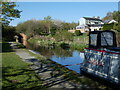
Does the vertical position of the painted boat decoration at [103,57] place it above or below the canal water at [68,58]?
above

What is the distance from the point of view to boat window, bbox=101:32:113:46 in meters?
8.87

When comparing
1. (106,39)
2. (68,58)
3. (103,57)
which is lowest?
(68,58)

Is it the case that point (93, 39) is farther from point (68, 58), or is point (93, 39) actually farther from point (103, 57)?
point (68, 58)

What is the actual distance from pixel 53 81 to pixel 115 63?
3.07 meters

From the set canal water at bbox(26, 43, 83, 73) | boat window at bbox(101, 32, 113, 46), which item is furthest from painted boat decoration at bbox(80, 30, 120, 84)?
canal water at bbox(26, 43, 83, 73)

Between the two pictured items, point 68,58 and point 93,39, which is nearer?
point 93,39

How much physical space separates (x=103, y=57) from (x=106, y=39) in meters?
1.42

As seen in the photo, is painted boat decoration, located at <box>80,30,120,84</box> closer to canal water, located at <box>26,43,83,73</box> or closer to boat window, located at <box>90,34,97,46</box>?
boat window, located at <box>90,34,97,46</box>

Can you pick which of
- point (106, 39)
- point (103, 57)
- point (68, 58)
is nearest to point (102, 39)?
point (106, 39)

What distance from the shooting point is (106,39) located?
29.6 feet

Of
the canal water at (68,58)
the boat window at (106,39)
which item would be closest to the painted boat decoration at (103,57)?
the boat window at (106,39)

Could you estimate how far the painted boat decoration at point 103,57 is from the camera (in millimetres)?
7336

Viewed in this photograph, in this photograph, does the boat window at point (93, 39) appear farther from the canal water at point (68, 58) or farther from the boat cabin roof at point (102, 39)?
the canal water at point (68, 58)

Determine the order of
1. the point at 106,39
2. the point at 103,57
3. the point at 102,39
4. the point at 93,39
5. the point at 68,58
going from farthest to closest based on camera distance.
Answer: the point at 68,58, the point at 93,39, the point at 106,39, the point at 102,39, the point at 103,57
